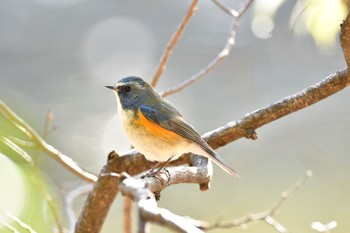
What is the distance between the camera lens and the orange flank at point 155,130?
7.29ft

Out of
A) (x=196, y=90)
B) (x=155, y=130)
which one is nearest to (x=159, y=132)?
(x=155, y=130)

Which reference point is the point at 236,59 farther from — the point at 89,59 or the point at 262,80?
the point at 89,59

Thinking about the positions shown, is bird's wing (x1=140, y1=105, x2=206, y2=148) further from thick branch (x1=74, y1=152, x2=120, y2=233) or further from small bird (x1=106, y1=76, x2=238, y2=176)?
thick branch (x1=74, y1=152, x2=120, y2=233)

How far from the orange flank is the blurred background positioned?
1.26 metres

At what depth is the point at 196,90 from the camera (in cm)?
460

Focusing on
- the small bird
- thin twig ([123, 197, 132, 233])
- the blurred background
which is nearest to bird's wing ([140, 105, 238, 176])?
the small bird

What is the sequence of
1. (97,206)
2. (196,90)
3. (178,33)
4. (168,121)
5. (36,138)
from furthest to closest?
(196,90)
(178,33)
(168,121)
(36,138)
(97,206)

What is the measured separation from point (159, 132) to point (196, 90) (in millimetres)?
2386

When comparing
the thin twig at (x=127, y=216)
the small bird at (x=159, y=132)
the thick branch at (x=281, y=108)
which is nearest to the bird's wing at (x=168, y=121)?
the small bird at (x=159, y=132)

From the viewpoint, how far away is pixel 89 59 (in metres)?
4.66

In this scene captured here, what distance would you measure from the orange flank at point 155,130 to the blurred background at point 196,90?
4.13 ft

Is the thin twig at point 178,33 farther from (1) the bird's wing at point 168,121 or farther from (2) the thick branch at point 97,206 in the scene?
(2) the thick branch at point 97,206

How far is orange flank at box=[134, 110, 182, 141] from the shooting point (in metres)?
2.22

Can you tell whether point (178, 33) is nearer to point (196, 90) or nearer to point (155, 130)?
point (155, 130)
